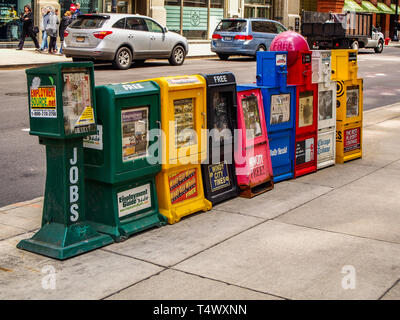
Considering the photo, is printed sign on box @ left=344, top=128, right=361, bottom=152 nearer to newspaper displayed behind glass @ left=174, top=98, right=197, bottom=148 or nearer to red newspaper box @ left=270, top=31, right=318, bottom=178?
red newspaper box @ left=270, top=31, right=318, bottom=178

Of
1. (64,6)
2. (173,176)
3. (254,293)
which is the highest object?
(64,6)

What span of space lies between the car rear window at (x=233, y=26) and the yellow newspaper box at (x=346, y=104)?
1700 cm

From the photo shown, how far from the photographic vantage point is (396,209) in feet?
20.9

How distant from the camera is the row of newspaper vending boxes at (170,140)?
16.5 feet

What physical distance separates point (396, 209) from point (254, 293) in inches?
104

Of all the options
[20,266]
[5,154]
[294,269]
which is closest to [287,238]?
[294,269]

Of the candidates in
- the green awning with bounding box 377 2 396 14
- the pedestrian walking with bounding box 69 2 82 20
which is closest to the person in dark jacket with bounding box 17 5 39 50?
the pedestrian walking with bounding box 69 2 82 20

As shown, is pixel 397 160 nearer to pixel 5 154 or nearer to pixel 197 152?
pixel 197 152

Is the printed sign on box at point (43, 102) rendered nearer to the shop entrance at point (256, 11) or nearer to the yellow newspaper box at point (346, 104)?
the yellow newspaper box at point (346, 104)

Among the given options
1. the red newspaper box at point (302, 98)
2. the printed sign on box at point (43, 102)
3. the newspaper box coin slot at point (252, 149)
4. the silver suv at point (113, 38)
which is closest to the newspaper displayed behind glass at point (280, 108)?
the red newspaper box at point (302, 98)

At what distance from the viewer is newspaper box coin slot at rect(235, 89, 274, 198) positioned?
6668 millimetres

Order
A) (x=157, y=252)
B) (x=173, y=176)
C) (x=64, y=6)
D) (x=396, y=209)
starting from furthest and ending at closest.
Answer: (x=64, y=6) < (x=396, y=209) < (x=173, y=176) < (x=157, y=252)

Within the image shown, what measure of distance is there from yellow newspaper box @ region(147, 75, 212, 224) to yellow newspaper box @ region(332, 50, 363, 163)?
290 cm

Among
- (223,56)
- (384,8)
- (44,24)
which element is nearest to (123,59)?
(44,24)
